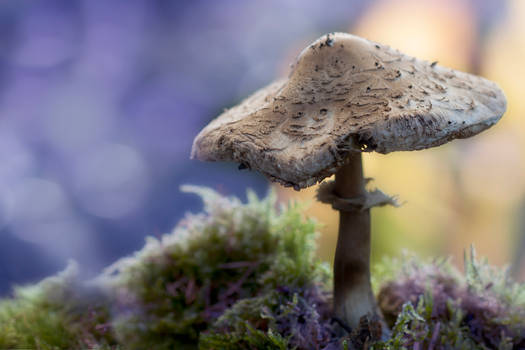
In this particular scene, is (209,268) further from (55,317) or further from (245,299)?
(55,317)

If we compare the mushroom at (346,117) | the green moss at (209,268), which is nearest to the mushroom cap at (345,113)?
the mushroom at (346,117)

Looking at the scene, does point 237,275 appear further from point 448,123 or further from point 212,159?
point 448,123

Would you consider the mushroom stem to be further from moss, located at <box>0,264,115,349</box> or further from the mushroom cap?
moss, located at <box>0,264,115,349</box>

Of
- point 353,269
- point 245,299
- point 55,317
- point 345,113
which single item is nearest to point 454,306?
point 353,269

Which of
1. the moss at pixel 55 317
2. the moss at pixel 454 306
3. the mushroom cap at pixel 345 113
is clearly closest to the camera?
the mushroom cap at pixel 345 113

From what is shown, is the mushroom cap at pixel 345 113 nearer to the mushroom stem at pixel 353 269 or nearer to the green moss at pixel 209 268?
the mushroom stem at pixel 353 269

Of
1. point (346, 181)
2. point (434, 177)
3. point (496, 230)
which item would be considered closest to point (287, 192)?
point (434, 177)

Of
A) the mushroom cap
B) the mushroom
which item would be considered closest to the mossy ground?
the mushroom
